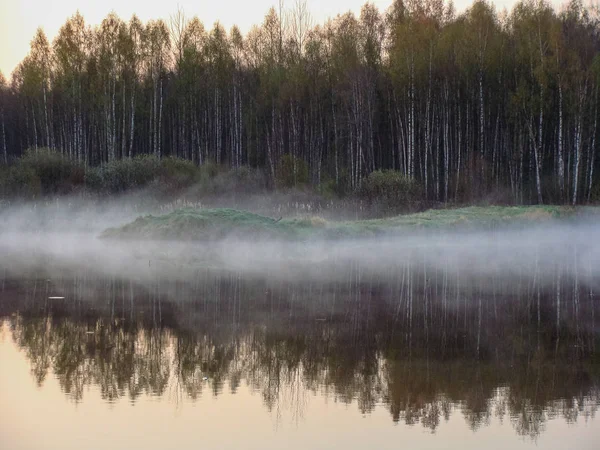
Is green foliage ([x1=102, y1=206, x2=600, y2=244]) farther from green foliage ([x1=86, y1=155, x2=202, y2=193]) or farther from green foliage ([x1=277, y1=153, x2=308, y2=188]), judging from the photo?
green foliage ([x1=277, y1=153, x2=308, y2=188])

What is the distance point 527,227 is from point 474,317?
68.3 ft

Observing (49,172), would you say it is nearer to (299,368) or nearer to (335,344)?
(335,344)

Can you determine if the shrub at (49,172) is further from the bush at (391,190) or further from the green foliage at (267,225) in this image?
the bush at (391,190)

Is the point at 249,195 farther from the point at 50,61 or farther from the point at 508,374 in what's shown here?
the point at 508,374

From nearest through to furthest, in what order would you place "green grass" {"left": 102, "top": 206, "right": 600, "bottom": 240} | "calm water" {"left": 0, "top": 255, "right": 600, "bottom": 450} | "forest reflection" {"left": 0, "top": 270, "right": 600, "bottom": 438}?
"calm water" {"left": 0, "top": 255, "right": 600, "bottom": 450}
"forest reflection" {"left": 0, "top": 270, "right": 600, "bottom": 438}
"green grass" {"left": 102, "top": 206, "right": 600, "bottom": 240}

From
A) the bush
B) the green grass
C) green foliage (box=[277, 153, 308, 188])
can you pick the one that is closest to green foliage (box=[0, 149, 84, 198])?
green foliage (box=[277, 153, 308, 188])

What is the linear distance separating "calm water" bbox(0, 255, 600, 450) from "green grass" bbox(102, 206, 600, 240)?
10916 millimetres

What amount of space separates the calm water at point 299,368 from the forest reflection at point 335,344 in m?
0.03

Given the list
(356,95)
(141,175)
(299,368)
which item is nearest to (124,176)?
(141,175)

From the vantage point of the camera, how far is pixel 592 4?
52094 millimetres

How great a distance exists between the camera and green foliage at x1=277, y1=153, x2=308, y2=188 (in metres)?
43.0

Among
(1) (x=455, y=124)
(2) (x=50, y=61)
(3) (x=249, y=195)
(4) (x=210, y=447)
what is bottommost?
(4) (x=210, y=447)

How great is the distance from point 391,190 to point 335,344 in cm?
2872

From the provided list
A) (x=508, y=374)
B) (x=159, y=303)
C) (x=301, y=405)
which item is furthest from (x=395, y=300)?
(x=301, y=405)
